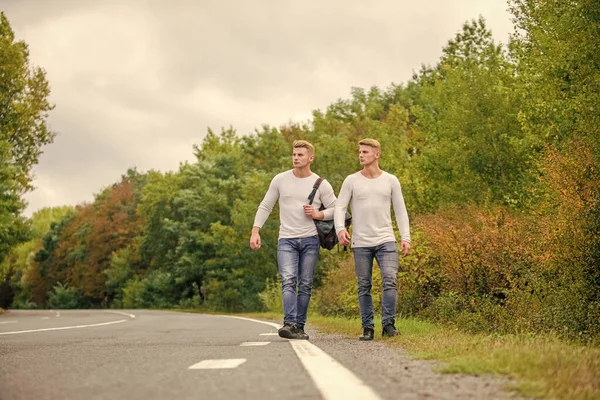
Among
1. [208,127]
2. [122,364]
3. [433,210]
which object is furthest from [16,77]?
[122,364]

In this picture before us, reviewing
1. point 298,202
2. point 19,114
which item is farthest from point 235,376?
point 19,114

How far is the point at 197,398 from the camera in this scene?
12.6 ft

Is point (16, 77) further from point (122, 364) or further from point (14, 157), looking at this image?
point (122, 364)

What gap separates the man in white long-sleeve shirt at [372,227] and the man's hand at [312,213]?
0.62ft

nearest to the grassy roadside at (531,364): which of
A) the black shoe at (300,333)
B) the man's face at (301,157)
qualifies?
the black shoe at (300,333)

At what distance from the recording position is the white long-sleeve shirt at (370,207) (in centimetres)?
881

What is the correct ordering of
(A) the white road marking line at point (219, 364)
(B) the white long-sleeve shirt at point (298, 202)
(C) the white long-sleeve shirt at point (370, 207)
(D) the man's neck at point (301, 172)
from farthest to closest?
1. (D) the man's neck at point (301, 172)
2. (B) the white long-sleeve shirt at point (298, 202)
3. (C) the white long-sleeve shirt at point (370, 207)
4. (A) the white road marking line at point (219, 364)

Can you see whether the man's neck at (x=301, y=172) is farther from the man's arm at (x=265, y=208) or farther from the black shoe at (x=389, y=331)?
the black shoe at (x=389, y=331)

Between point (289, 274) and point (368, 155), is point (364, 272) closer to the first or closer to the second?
point (289, 274)

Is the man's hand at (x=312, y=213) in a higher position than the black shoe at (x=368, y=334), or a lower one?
higher

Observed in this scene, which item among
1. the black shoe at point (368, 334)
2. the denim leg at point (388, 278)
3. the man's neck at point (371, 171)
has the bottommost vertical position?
the black shoe at point (368, 334)

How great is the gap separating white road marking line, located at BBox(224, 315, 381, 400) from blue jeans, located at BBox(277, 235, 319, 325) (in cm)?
248

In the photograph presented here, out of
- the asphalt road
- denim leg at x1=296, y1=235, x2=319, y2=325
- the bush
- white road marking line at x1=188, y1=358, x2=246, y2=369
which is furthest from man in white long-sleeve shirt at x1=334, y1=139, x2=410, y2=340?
the bush

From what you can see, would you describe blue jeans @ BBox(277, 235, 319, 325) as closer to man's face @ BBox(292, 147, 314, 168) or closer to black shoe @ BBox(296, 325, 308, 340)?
black shoe @ BBox(296, 325, 308, 340)
